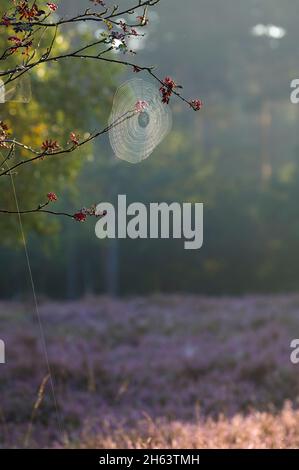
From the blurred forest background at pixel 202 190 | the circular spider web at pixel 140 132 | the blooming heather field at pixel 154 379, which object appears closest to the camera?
the circular spider web at pixel 140 132

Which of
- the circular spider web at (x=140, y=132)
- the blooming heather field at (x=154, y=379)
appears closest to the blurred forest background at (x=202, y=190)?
the blooming heather field at (x=154, y=379)

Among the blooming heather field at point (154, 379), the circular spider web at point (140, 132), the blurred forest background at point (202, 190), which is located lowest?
the blooming heather field at point (154, 379)

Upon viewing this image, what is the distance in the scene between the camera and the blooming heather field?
27.4ft

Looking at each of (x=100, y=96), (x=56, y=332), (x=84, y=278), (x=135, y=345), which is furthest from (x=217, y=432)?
(x=84, y=278)

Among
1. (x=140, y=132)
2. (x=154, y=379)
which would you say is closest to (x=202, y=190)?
(x=154, y=379)

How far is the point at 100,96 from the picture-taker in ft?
43.0

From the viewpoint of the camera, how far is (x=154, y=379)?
12805 mm

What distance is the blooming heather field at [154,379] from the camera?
27.4ft

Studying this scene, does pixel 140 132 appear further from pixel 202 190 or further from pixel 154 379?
pixel 202 190

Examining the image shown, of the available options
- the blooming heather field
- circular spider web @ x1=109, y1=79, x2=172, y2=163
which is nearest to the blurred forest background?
the blooming heather field

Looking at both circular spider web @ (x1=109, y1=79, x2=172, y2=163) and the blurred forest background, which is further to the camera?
the blurred forest background

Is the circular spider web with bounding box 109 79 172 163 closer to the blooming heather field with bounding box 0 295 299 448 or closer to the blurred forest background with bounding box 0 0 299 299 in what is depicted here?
the blooming heather field with bounding box 0 295 299 448

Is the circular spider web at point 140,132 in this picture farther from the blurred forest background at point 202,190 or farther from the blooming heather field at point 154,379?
the blurred forest background at point 202,190

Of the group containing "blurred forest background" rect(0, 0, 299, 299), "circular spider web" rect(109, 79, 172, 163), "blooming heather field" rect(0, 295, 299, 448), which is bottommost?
"blooming heather field" rect(0, 295, 299, 448)
